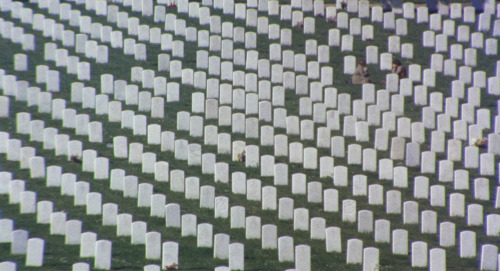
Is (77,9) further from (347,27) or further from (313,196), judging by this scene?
(313,196)

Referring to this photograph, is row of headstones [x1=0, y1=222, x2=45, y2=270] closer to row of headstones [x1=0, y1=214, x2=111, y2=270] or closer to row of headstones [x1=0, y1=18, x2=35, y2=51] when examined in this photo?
row of headstones [x1=0, y1=214, x2=111, y2=270]

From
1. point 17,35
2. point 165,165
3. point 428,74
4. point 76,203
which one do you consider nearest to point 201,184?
point 165,165

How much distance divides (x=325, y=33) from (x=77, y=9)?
19.3 feet

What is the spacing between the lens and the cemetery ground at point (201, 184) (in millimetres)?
14328

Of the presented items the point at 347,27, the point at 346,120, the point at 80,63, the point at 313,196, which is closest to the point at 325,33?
the point at 347,27

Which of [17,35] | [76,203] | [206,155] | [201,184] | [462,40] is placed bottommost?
[76,203]

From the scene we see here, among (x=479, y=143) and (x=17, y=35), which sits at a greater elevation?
(x=17, y=35)

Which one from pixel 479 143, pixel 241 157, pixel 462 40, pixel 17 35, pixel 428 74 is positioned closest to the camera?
pixel 241 157

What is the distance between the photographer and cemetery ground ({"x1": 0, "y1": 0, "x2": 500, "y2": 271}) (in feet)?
47.0

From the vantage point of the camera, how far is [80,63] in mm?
20125

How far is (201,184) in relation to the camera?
1647 cm

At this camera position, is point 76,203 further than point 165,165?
No

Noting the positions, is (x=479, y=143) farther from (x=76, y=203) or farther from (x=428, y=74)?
(x=76, y=203)

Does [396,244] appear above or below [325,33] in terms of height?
below
